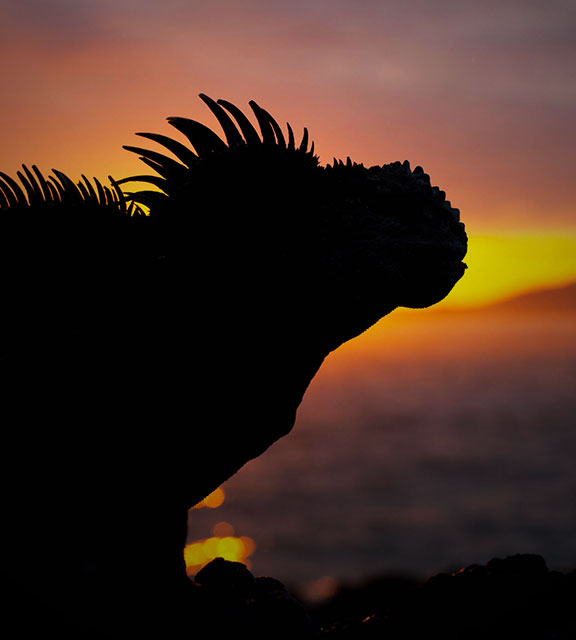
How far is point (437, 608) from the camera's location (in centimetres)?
593

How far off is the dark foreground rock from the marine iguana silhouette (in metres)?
0.50

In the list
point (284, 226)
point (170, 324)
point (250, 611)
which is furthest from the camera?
point (284, 226)

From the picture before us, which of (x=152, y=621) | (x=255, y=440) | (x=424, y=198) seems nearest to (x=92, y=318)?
(x=255, y=440)

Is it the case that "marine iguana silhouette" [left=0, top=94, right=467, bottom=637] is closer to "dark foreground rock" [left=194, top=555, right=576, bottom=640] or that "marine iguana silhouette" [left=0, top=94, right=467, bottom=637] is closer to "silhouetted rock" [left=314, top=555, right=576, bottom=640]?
"dark foreground rock" [left=194, top=555, right=576, bottom=640]

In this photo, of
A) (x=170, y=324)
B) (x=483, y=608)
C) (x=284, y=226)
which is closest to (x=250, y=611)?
(x=483, y=608)

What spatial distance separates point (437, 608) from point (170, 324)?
3223 mm

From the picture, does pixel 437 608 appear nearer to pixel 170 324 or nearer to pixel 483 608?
pixel 483 608

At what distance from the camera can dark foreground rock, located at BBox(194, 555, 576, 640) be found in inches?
207

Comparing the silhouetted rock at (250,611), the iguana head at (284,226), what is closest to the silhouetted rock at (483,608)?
the silhouetted rock at (250,611)

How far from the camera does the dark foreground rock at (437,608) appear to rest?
17.3 ft

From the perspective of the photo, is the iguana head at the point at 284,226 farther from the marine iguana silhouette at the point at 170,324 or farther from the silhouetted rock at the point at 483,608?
the silhouetted rock at the point at 483,608

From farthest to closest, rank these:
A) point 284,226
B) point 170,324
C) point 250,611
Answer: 1. point 284,226
2. point 170,324
3. point 250,611

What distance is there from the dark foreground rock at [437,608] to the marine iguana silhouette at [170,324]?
50cm

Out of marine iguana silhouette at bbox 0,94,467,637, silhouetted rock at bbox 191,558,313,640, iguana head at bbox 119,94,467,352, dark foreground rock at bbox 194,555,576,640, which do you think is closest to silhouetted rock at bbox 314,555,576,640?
dark foreground rock at bbox 194,555,576,640
